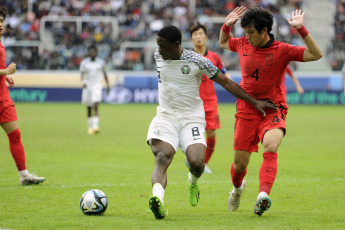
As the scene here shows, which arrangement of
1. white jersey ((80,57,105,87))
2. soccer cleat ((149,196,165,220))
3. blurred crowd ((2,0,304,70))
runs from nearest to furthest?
soccer cleat ((149,196,165,220)), white jersey ((80,57,105,87)), blurred crowd ((2,0,304,70))

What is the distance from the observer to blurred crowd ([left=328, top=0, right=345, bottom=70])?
3541cm

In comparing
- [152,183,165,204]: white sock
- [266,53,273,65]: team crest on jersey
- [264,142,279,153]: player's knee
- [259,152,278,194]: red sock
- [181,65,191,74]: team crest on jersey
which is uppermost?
[266,53,273,65]: team crest on jersey

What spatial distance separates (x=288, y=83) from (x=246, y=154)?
26.6 meters

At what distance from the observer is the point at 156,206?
21.8 ft

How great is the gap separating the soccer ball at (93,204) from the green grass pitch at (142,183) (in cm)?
13

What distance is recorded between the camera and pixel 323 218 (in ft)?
23.6

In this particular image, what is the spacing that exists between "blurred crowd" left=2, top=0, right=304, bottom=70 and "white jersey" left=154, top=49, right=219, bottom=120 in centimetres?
2695

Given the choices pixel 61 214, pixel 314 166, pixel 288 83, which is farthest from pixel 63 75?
Result: pixel 61 214

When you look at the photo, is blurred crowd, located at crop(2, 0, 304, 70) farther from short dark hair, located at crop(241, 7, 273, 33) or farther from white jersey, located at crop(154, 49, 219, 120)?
short dark hair, located at crop(241, 7, 273, 33)

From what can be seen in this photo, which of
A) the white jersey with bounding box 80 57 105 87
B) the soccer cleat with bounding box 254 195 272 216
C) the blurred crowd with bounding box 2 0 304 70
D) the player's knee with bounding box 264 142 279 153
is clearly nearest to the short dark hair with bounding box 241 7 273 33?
the player's knee with bounding box 264 142 279 153

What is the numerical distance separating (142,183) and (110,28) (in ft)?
90.4

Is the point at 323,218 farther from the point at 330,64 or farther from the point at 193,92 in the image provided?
the point at 330,64

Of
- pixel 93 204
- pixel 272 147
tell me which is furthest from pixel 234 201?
pixel 93 204

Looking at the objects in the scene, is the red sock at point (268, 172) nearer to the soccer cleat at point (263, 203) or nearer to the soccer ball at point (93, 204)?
the soccer cleat at point (263, 203)
